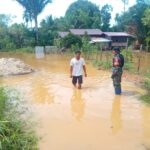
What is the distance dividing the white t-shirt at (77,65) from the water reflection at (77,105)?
1.93 ft

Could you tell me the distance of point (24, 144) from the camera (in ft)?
14.4

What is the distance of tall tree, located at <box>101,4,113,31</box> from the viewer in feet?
134

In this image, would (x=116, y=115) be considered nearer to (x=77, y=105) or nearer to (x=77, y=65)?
(x=77, y=105)

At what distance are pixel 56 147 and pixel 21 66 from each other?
924cm

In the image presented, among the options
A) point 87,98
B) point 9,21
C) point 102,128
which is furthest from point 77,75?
point 9,21

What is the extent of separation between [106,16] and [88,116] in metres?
36.5

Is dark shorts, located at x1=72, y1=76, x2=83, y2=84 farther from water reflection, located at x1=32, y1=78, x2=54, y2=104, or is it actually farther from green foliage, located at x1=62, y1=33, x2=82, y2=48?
green foliage, located at x1=62, y1=33, x2=82, y2=48

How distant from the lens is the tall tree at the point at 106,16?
134 feet

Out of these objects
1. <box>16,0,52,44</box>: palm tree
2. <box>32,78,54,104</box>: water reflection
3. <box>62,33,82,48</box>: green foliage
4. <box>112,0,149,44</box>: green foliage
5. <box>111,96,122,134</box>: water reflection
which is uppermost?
<box>16,0,52,44</box>: palm tree

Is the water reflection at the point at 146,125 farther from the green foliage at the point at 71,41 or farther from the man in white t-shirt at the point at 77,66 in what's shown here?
the green foliage at the point at 71,41

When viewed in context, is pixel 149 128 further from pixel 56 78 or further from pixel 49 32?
pixel 49 32

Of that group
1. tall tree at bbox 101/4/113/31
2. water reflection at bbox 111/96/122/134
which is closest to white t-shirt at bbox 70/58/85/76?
water reflection at bbox 111/96/122/134

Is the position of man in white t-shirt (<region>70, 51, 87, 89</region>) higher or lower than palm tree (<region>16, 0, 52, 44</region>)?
lower

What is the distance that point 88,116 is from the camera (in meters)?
7.12
